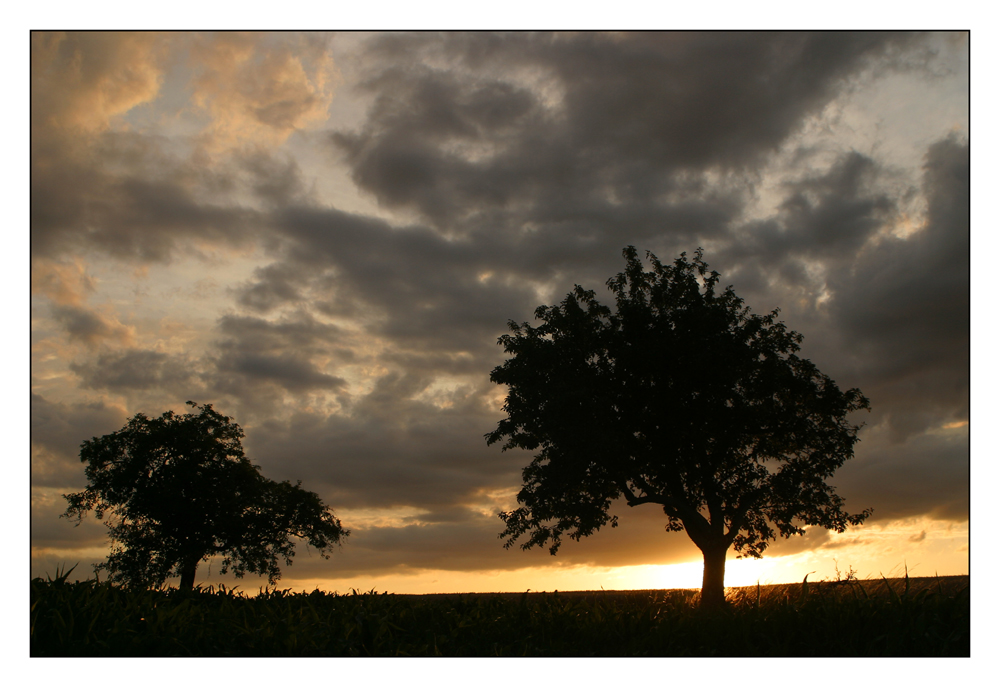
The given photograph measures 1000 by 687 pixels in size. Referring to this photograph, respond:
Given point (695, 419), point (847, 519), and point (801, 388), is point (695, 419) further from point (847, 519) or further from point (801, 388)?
point (847, 519)

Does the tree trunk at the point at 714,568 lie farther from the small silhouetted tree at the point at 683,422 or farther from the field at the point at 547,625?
the field at the point at 547,625

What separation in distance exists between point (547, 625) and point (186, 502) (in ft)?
83.3

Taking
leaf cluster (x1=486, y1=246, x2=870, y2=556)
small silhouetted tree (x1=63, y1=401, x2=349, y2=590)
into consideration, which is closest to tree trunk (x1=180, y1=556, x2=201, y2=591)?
small silhouetted tree (x1=63, y1=401, x2=349, y2=590)

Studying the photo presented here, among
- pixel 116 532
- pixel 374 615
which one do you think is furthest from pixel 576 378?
pixel 116 532

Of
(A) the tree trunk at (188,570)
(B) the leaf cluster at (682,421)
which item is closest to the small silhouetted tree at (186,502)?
(A) the tree trunk at (188,570)

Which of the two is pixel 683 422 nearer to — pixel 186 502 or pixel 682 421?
pixel 682 421

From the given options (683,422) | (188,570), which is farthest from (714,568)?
(188,570)

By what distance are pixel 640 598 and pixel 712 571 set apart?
10.7 m

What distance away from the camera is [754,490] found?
23.9 m

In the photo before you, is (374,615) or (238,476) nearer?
(374,615)

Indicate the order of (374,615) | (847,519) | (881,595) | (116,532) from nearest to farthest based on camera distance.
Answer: (881,595)
(374,615)
(847,519)
(116,532)

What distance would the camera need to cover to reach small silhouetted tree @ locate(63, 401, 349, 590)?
31641 mm

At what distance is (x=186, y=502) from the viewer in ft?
105

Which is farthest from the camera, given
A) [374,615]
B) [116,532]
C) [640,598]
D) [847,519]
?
[116,532]
